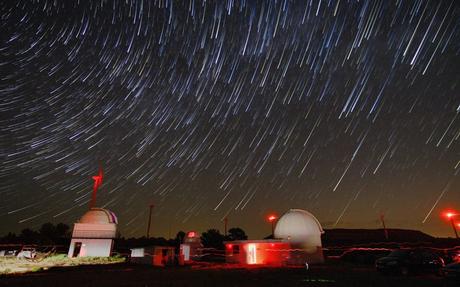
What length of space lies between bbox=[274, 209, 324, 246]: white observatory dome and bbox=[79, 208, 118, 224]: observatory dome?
20798mm

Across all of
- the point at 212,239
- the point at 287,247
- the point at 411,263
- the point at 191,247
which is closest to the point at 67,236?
the point at 212,239

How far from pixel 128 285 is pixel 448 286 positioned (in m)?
12.1

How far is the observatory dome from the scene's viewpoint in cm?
3697

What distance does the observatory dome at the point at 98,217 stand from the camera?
121 feet

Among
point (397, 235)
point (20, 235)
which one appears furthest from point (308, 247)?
point (397, 235)

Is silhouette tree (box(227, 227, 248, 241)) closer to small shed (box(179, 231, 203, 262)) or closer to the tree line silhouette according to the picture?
the tree line silhouette

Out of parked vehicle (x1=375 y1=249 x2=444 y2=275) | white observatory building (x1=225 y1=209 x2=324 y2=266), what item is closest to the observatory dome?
white observatory building (x1=225 y1=209 x2=324 y2=266)

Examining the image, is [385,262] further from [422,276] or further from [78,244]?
[78,244]

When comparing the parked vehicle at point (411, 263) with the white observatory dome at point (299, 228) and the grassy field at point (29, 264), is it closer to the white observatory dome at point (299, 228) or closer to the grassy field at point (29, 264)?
the white observatory dome at point (299, 228)

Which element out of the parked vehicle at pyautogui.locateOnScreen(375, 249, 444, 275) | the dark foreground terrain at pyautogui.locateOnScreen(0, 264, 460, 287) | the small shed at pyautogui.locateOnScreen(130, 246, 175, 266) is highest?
the small shed at pyautogui.locateOnScreen(130, 246, 175, 266)

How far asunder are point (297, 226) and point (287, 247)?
235 cm

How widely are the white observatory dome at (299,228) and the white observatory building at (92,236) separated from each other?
1956 centimetres

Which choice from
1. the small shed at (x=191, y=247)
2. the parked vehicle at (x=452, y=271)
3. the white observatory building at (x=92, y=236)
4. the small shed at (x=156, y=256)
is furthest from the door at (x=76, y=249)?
the parked vehicle at (x=452, y=271)

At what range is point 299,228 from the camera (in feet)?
96.7
